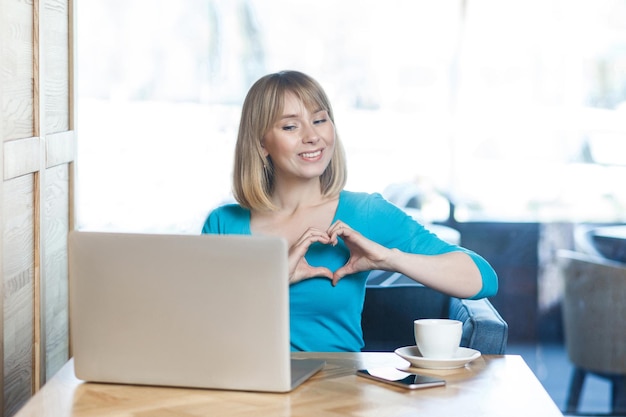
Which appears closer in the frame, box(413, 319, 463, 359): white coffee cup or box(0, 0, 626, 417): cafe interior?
box(413, 319, 463, 359): white coffee cup

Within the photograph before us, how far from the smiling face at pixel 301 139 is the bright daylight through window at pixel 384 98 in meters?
1.79

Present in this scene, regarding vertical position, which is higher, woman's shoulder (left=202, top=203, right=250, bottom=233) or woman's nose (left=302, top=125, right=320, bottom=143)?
woman's nose (left=302, top=125, right=320, bottom=143)

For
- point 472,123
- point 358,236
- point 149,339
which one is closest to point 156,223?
point 472,123

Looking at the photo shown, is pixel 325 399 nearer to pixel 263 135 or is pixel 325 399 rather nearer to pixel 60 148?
pixel 263 135

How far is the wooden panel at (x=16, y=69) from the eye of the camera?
1.96 metres

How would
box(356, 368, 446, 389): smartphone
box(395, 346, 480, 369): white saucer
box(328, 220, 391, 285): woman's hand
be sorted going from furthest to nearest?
box(328, 220, 391, 285): woman's hand
box(395, 346, 480, 369): white saucer
box(356, 368, 446, 389): smartphone

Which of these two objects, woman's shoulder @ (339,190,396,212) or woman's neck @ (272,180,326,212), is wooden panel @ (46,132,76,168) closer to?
woman's neck @ (272,180,326,212)

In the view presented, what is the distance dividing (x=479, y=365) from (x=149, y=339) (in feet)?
2.03

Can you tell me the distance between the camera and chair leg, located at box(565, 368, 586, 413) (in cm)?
415

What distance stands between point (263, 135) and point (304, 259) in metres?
0.36

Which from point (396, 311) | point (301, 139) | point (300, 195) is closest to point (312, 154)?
point (301, 139)

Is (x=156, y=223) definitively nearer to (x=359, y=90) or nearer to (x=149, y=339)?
(x=359, y=90)

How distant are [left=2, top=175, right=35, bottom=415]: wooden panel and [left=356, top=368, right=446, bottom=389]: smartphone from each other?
32.8 inches

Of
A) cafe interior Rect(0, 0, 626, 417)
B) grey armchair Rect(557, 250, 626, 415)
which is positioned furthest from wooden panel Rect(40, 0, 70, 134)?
grey armchair Rect(557, 250, 626, 415)
